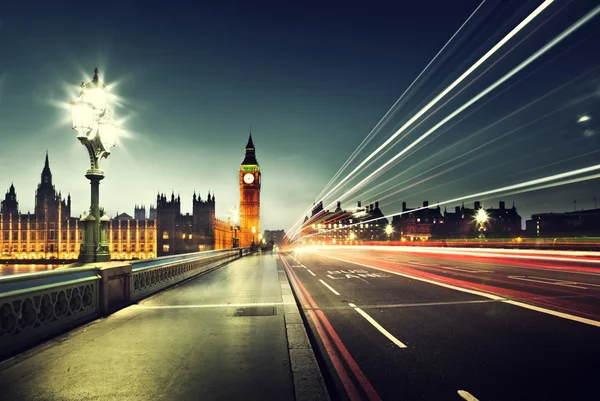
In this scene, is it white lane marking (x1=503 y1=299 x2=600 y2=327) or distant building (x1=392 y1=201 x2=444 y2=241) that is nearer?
white lane marking (x1=503 y1=299 x2=600 y2=327)

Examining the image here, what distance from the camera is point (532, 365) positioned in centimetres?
504

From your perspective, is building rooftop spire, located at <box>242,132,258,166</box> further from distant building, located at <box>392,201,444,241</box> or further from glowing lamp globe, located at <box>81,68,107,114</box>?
glowing lamp globe, located at <box>81,68,107,114</box>

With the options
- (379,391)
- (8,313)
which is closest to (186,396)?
(379,391)

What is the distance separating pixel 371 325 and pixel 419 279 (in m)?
8.32

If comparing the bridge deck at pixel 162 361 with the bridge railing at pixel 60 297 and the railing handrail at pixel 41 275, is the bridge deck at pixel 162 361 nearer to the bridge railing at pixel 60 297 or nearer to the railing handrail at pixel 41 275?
the bridge railing at pixel 60 297

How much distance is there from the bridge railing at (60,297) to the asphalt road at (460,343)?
4.91 metres

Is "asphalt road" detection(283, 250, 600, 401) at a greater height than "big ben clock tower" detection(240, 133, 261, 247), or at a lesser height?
lesser

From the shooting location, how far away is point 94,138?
9414 mm

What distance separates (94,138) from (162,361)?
6.55 m

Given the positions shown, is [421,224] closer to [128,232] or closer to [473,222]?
[473,222]

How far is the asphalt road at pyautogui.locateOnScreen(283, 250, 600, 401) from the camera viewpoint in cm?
440

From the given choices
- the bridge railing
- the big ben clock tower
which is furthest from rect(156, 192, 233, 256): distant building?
the bridge railing

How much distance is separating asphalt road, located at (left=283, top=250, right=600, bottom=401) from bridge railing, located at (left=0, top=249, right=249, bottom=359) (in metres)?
4.91

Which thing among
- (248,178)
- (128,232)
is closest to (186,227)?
(128,232)
